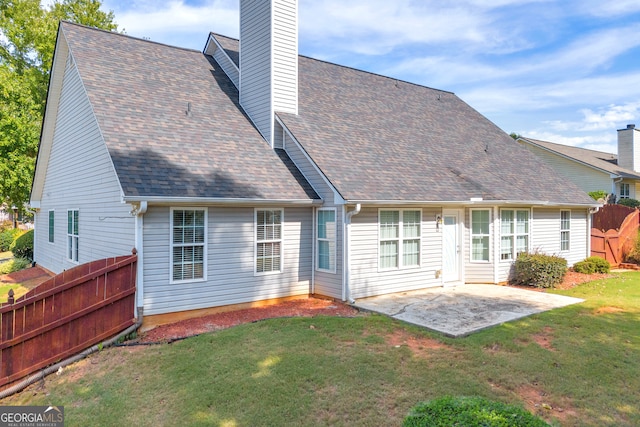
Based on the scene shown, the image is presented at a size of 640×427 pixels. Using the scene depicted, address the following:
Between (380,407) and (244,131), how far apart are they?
8.50 meters

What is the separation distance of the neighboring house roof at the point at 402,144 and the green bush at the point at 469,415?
6468 mm

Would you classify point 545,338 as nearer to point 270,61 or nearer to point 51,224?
point 270,61

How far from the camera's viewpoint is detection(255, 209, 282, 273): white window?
32.1 feet

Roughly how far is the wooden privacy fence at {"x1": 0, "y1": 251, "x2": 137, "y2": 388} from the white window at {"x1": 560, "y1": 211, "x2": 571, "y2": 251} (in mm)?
13911

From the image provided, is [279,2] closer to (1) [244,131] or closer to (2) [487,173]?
(1) [244,131]

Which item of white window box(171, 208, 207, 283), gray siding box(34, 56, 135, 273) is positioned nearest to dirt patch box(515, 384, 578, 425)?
white window box(171, 208, 207, 283)

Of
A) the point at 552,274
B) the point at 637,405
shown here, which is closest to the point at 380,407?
the point at 637,405

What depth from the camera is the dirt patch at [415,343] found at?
22.0 feet

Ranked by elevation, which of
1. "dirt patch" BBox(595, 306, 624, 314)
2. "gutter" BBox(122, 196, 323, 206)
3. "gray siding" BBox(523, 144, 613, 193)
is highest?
"gray siding" BBox(523, 144, 613, 193)

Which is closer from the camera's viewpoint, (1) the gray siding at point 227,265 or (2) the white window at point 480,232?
(1) the gray siding at point 227,265

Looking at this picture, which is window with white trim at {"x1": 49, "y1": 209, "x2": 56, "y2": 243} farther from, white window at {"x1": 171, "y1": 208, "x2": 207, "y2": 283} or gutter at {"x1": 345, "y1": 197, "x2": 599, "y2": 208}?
gutter at {"x1": 345, "y1": 197, "x2": 599, "y2": 208}

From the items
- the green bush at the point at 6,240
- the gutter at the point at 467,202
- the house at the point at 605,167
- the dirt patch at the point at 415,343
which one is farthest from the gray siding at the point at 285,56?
the green bush at the point at 6,240

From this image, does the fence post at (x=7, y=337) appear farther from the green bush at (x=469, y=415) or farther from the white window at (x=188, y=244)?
the green bush at (x=469, y=415)

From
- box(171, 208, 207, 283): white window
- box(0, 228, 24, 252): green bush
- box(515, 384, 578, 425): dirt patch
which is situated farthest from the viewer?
box(0, 228, 24, 252): green bush
